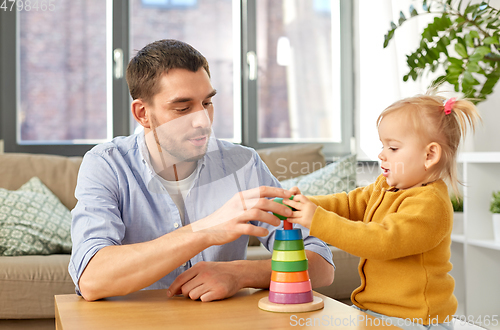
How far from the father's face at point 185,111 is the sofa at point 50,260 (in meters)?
0.86

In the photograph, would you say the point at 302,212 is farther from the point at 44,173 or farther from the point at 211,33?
the point at 211,33

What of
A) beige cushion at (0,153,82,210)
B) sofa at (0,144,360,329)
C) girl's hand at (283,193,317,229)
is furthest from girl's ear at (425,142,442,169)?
beige cushion at (0,153,82,210)

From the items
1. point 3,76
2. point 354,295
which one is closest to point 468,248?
point 354,295

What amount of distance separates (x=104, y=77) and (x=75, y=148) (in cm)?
47

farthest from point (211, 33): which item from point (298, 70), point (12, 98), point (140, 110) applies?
point (140, 110)

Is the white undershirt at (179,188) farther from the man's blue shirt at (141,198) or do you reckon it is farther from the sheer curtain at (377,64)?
the sheer curtain at (377,64)

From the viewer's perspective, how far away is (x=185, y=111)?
46.1 inches

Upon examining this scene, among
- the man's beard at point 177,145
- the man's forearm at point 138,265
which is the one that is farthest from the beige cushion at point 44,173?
the man's forearm at point 138,265

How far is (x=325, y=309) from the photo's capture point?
81 centimetres

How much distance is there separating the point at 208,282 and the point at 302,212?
223mm

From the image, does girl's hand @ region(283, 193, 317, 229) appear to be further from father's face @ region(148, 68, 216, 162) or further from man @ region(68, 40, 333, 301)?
father's face @ region(148, 68, 216, 162)

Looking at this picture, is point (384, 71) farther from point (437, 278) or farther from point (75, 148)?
point (437, 278)

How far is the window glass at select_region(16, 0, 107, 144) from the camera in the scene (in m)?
2.77

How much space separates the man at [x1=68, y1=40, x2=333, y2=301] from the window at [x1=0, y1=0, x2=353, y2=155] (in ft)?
5.62
